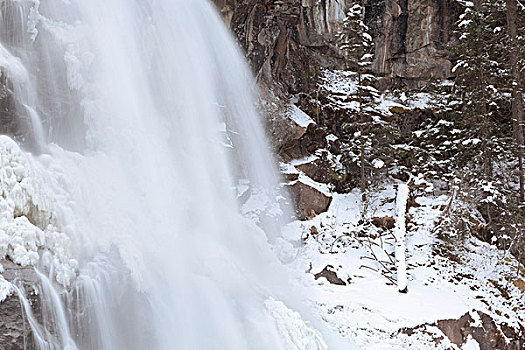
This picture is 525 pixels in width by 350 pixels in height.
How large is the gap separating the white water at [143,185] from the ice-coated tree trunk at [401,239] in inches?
108

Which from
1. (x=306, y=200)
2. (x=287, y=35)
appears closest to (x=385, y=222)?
(x=306, y=200)

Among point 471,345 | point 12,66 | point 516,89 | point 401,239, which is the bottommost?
point 471,345

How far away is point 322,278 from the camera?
31.8 ft

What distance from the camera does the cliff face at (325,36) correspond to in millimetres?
13234

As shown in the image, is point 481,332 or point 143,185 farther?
point 481,332

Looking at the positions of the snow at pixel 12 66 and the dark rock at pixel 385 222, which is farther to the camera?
the dark rock at pixel 385 222

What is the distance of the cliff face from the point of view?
1323 cm

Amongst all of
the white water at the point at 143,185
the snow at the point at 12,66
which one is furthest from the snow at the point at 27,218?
the snow at the point at 12,66

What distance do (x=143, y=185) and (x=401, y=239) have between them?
20.9 feet

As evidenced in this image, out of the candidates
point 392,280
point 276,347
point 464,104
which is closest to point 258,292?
point 276,347

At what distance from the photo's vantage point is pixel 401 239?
1049cm

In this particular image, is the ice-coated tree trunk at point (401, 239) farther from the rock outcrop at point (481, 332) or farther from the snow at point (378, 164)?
the rock outcrop at point (481, 332)

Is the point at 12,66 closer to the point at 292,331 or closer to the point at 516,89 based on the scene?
the point at 292,331

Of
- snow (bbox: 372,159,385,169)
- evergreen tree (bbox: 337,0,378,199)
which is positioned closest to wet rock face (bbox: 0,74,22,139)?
snow (bbox: 372,159,385,169)
